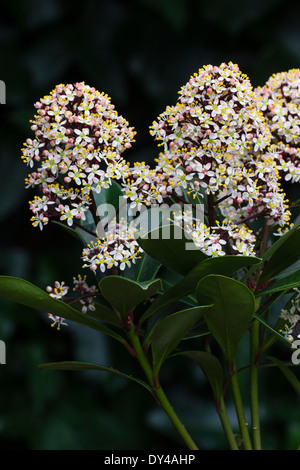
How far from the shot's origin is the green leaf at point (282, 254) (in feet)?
2.12

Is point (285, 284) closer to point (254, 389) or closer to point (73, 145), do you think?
point (254, 389)

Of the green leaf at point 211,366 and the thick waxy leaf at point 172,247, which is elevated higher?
the thick waxy leaf at point 172,247

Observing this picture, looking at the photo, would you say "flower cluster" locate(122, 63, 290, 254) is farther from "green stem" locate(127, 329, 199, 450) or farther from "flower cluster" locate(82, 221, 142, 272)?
"green stem" locate(127, 329, 199, 450)

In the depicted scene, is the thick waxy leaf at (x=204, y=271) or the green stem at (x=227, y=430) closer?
the thick waxy leaf at (x=204, y=271)

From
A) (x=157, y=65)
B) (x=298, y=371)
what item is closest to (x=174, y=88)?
(x=157, y=65)

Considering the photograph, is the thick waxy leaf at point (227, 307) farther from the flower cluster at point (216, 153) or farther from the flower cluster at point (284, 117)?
the flower cluster at point (284, 117)

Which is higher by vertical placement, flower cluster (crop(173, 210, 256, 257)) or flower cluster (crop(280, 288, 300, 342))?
flower cluster (crop(173, 210, 256, 257))

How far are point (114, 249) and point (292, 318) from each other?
233 mm

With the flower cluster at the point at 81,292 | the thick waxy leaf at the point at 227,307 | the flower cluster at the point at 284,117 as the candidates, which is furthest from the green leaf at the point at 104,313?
the flower cluster at the point at 284,117

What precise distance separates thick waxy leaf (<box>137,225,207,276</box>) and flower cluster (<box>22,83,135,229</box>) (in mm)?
80

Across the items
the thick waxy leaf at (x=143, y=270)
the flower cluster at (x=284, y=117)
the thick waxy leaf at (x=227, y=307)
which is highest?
the flower cluster at (x=284, y=117)

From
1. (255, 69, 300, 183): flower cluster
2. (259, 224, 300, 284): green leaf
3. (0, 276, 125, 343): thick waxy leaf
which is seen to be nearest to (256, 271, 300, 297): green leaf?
(259, 224, 300, 284): green leaf

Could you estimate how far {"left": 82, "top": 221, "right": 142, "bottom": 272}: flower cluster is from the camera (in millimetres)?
617

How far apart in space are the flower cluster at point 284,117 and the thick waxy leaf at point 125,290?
0.76 ft
